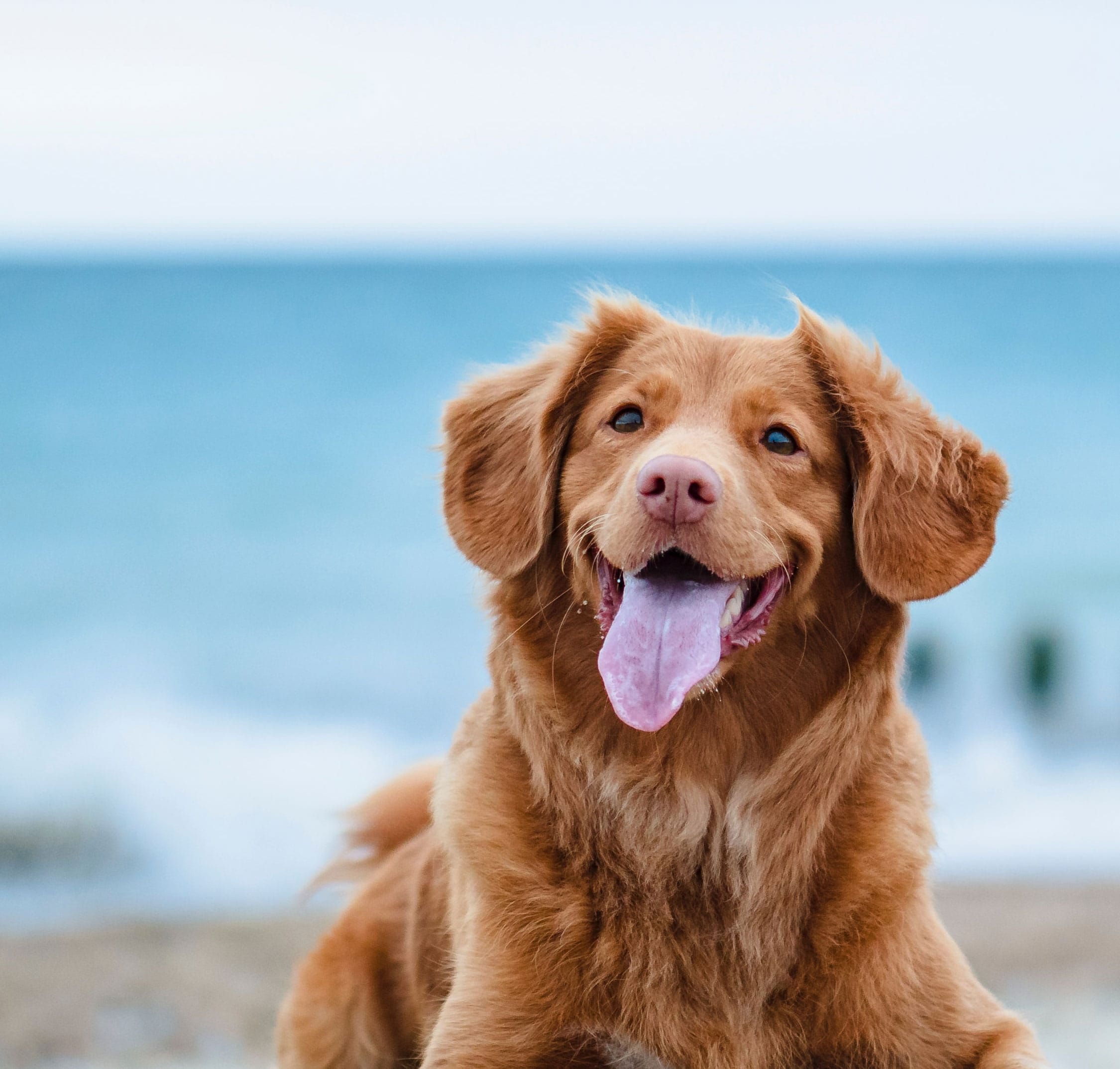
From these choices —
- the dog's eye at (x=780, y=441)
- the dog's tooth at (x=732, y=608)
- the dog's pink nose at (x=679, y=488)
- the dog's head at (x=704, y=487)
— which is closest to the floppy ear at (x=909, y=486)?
the dog's head at (x=704, y=487)

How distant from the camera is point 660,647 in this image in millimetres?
3109

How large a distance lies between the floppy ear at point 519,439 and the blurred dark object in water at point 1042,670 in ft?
28.6

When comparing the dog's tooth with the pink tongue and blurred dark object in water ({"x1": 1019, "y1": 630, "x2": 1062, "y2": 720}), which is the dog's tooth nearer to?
the pink tongue

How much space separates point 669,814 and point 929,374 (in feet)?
70.4

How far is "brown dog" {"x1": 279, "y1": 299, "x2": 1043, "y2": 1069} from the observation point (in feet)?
10.4

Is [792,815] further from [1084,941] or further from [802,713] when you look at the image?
[1084,941]

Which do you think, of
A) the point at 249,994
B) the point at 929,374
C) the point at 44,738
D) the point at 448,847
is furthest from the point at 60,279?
the point at 448,847

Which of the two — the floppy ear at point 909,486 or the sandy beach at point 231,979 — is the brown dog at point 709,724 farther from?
the sandy beach at point 231,979

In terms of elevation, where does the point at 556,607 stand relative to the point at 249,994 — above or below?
above

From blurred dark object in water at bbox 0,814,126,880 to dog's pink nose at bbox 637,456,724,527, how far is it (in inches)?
268

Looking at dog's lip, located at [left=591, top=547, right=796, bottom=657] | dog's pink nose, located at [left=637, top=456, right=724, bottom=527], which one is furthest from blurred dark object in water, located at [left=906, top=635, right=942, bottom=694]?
dog's pink nose, located at [left=637, top=456, right=724, bottom=527]

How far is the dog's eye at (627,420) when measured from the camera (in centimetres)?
346

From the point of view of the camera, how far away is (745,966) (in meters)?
3.22

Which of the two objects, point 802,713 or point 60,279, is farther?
point 60,279
